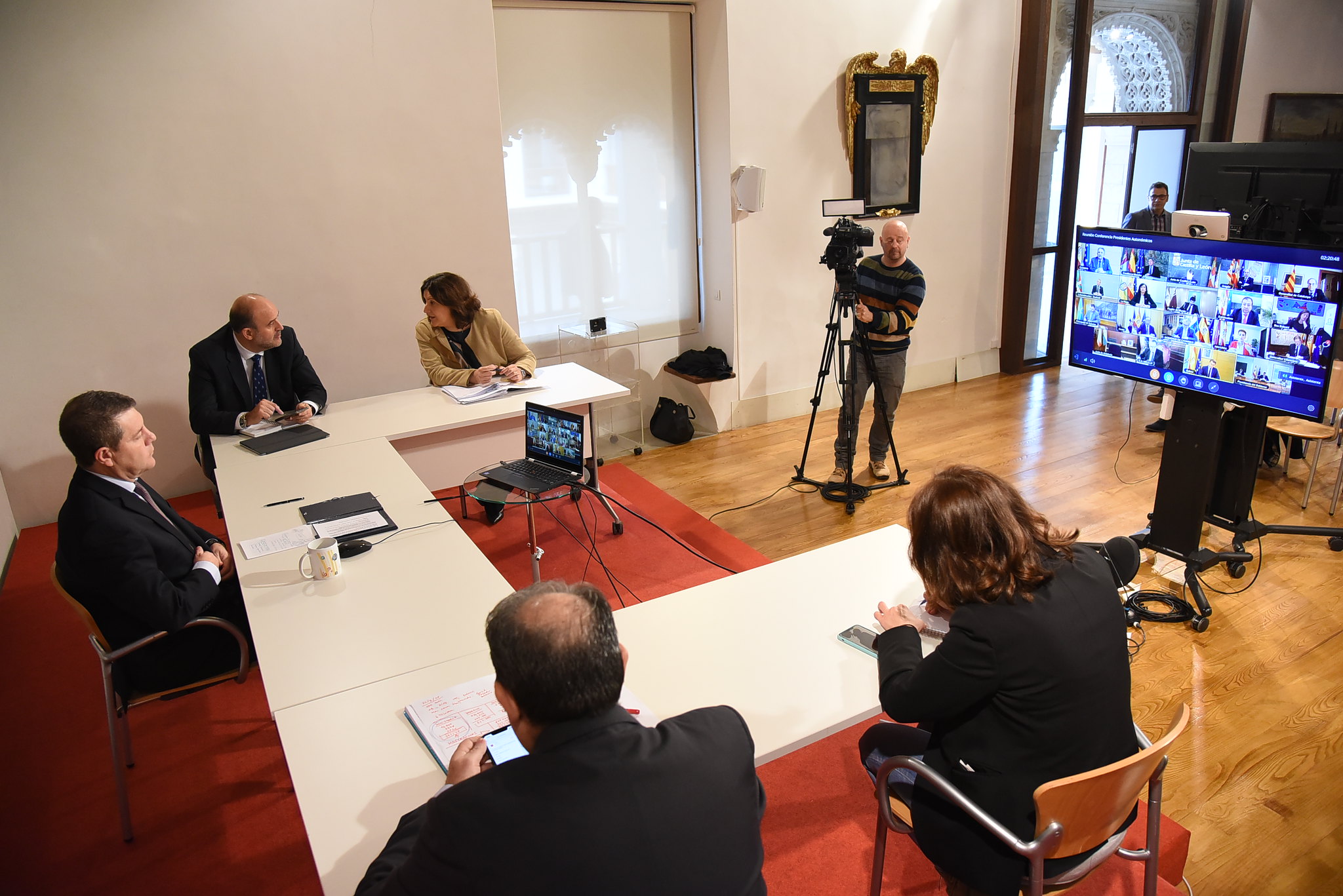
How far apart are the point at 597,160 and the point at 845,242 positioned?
1881 millimetres

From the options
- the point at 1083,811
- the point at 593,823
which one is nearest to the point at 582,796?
the point at 593,823

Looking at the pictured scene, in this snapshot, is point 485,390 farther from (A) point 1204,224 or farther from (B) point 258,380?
(A) point 1204,224

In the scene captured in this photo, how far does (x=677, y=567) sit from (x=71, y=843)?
2465 mm

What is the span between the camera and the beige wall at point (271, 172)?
4.23 meters

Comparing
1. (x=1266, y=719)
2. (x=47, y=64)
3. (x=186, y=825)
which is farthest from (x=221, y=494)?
(x=1266, y=719)

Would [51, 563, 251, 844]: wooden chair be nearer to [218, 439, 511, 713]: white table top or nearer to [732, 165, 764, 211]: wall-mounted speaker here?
[218, 439, 511, 713]: white table top

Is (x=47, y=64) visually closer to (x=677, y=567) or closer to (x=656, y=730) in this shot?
(x=677, y=567)

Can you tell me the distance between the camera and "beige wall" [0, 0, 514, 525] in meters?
4.21

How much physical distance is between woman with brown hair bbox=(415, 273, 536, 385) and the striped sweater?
74.0 inches

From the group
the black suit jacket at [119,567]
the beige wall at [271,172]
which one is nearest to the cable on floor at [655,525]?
the beige wall at [271,172]

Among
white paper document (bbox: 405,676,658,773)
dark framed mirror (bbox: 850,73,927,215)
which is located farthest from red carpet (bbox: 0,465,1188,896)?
dark framed mirror (bbox: 850,73,927,215)

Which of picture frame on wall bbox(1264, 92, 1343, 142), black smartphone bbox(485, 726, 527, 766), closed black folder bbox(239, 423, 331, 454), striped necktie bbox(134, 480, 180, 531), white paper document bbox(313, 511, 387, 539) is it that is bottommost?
black smartphone bbox(485, 726, 527, 766)

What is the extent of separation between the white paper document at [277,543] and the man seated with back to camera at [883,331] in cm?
287

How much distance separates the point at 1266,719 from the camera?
2.96 m
